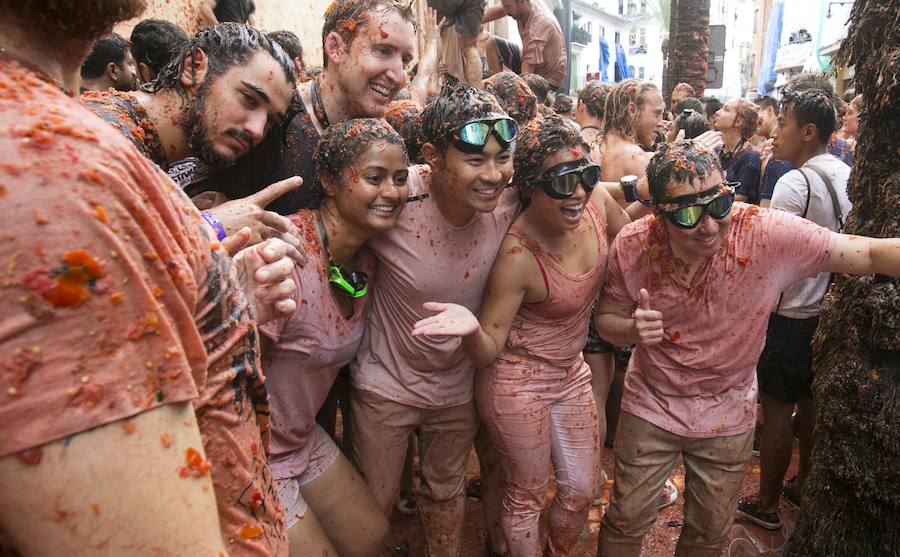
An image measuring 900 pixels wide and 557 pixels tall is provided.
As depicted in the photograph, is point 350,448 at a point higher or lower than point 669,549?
higher

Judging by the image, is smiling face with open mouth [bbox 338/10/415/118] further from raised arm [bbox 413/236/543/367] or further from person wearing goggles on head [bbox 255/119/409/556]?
raised arm [bbox 413/236/543/367]

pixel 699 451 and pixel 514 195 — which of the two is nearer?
pixel 699 451

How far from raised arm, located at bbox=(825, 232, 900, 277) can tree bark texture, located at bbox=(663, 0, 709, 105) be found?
1065 centimetres

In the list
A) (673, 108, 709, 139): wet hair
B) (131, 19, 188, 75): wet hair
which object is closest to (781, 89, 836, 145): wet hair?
(673, 108, 709, 139): wet hair

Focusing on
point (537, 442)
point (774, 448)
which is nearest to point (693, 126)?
point (774, 448)

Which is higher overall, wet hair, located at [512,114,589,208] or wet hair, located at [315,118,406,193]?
wet hair, located at [315,118,406,193]

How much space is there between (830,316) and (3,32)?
341 cm

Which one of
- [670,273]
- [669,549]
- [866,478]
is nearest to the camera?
[866,478]

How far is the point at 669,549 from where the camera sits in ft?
11.9

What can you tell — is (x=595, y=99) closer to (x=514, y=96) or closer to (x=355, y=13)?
(x=514, y=96)

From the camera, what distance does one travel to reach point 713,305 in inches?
106

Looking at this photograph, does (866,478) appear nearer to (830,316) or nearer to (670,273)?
(830,316)

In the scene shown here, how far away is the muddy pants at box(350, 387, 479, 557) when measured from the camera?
2.94 m

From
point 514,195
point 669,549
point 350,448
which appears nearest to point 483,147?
point 514,195
